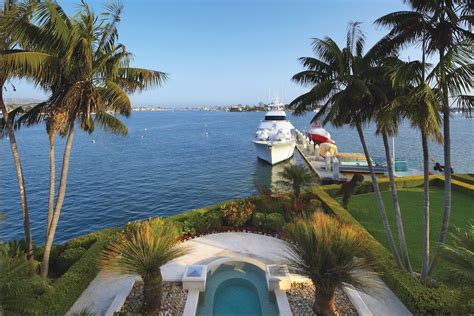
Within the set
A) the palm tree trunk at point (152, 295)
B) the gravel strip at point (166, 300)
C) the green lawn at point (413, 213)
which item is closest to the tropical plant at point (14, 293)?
the gravel strip at point (166, 300)

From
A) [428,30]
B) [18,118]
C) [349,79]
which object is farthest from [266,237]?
[18,118]

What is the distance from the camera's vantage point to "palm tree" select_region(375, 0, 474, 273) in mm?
6746

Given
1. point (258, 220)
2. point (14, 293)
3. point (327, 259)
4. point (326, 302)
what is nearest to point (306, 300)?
point (326, 302)

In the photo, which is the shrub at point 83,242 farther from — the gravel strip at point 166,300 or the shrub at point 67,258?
the gravel strip at point 166,300

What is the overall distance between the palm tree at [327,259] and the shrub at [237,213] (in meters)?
6.29

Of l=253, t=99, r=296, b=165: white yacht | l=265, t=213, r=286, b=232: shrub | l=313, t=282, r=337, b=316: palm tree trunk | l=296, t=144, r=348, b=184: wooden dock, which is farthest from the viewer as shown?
l=253, t=99, r=296, b=165: white yacht

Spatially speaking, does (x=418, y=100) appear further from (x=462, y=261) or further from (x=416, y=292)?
(x=416, y=292)

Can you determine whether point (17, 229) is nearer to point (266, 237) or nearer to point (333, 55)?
point (266, 237)

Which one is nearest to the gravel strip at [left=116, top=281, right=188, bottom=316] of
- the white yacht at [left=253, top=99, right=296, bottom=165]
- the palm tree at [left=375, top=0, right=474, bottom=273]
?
the palm tree at [left=375, top=0, right=474, bottom=273]

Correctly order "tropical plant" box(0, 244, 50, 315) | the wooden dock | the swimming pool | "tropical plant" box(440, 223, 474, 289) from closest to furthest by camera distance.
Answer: "tropical plant" box(0, 244, 50, 315) < "tropical plant" box(440, 223, 474, 289) < the swimming pool < the wooden dock

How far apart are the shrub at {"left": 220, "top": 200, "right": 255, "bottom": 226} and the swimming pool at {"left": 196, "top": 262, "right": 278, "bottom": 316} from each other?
131 inches

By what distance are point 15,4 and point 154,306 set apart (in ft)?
26.7

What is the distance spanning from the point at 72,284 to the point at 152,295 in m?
2.49

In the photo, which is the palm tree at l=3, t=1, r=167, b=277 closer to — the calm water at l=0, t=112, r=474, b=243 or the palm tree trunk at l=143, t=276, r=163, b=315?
the palm tree trunk at l=143, t=276, r=163, b=315
